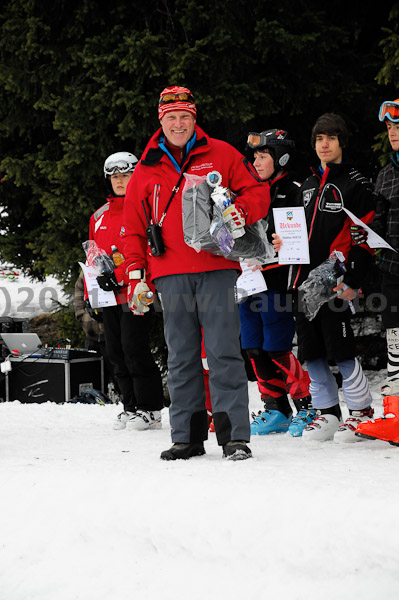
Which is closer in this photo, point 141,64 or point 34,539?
point 34,539

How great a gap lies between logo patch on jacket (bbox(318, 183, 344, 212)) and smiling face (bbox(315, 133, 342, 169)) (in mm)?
192

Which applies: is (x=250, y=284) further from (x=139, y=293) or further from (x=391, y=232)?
(x=139, y=293)

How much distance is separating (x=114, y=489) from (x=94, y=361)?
5.74 meters

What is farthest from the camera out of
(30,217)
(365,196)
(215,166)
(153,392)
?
(30,217)

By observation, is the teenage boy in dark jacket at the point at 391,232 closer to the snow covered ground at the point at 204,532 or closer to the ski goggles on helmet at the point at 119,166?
the snow covered ground at the point at 204,532

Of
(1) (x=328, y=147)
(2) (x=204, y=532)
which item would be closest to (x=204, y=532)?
(2) (x=204, y=532)

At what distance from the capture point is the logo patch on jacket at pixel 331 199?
4312 millimetres

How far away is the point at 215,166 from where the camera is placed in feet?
12.6

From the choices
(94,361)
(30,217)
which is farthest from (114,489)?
(30,217)

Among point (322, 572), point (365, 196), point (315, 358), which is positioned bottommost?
point (322, 572)

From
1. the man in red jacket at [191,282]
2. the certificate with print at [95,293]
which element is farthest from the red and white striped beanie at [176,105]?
the certificate with print at [95,293]

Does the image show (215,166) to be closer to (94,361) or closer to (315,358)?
(315,358)

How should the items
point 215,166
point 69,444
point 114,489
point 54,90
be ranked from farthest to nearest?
point 54,90, point 69,444, point 215,166, point 114,489

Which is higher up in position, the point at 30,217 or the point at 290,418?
the point at 30,217
